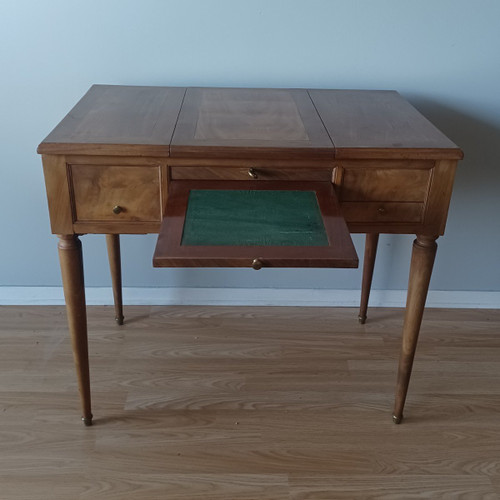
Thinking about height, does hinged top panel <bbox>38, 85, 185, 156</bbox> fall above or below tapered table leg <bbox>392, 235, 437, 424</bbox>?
above

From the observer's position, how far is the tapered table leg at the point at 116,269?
1.65 meters

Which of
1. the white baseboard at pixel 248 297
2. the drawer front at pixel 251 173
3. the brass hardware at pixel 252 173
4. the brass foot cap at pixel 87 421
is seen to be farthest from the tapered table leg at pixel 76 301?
the white baseboard at pixel 248 297

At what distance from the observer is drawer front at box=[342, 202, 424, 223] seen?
1182mm

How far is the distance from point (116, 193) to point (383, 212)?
56 centimetres

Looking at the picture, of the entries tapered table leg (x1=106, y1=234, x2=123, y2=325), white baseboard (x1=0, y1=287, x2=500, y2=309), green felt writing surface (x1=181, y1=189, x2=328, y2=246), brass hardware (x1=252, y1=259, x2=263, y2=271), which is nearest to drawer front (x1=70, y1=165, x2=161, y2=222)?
green felt writing surface (x1=181, y1=189, x2=328, y2=246)

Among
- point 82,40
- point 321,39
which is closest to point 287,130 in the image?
point 321,39

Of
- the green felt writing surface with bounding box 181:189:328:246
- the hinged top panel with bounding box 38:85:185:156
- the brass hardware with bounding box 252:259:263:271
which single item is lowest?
the brass hardware with bounding box 252:259:263:271

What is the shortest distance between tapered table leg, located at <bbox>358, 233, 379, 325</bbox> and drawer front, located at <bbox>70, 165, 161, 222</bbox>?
782 mm

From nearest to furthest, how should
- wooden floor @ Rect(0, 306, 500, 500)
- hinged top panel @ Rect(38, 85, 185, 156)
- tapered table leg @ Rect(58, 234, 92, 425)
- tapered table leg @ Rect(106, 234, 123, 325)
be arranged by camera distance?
hinged top panel @ Rect(38, 85, 185, 156) < tapered table leg @ Rect(58, 234, 92, 425) < wooden floor @ Rect(0, 306, 500, 500) < tapered table leg @ Rect(106, 234, 123, 325)

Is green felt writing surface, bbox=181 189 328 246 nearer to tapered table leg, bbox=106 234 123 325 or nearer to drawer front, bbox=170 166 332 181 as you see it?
drawer front, bbox=170 166 332 181

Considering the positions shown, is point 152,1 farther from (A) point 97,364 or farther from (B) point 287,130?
(A) point 97,364

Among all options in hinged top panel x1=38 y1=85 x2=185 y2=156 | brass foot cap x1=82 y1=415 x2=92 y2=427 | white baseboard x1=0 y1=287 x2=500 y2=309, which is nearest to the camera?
hinged top panel x1=38 y1=85 x2=185 y2=156

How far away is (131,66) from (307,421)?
1077 millimetres

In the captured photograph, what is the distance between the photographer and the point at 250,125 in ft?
4.00
